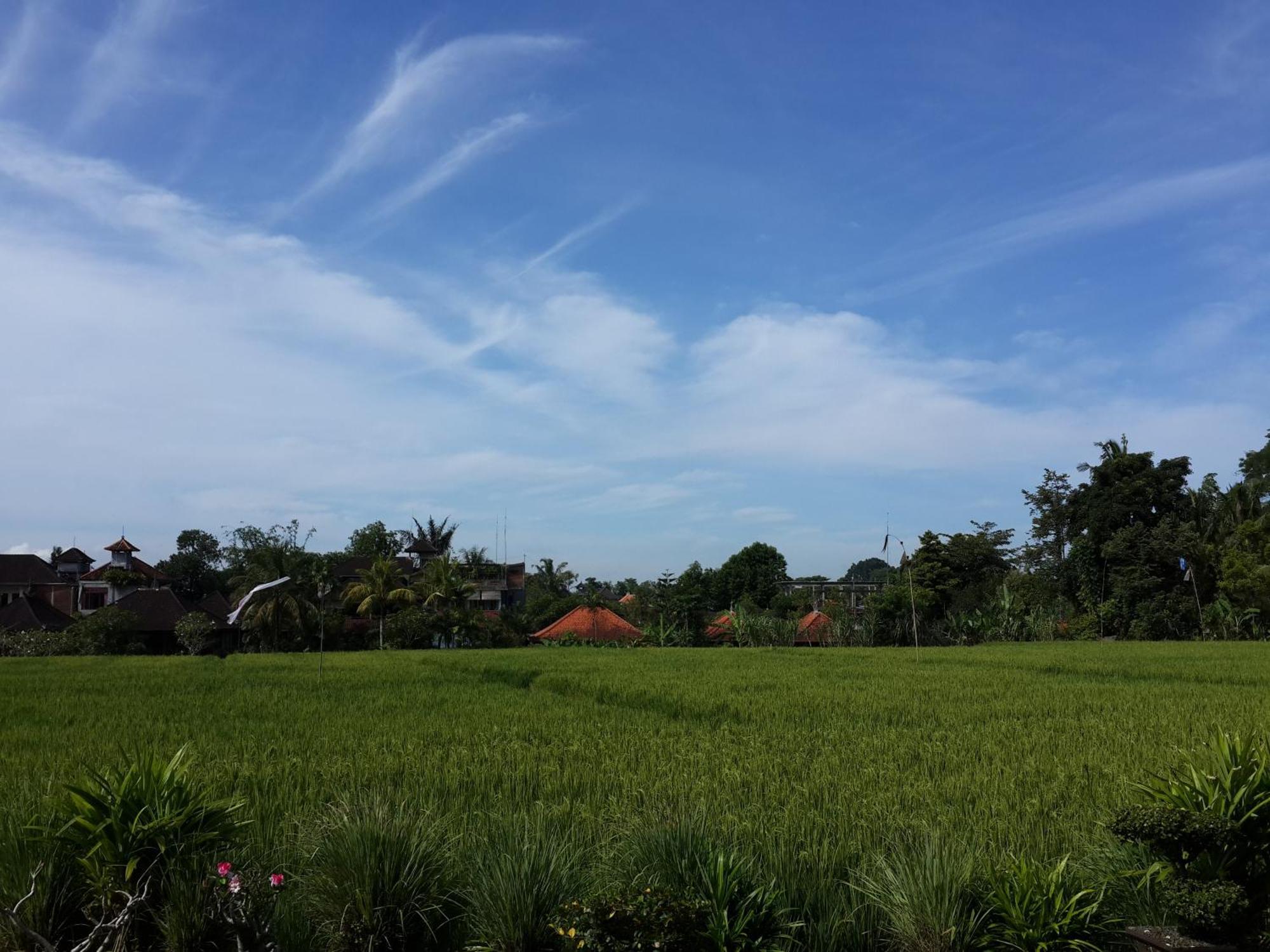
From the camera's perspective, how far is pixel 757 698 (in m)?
13.1

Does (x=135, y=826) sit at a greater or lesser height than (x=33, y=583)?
lesser

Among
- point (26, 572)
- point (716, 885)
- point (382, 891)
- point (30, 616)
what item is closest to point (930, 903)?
point (716, 885)

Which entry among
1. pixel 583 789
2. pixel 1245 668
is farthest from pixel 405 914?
pixel 1245 668

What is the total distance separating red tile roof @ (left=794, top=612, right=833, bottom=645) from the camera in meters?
37.2

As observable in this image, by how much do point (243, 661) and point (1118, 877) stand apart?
24477 mm

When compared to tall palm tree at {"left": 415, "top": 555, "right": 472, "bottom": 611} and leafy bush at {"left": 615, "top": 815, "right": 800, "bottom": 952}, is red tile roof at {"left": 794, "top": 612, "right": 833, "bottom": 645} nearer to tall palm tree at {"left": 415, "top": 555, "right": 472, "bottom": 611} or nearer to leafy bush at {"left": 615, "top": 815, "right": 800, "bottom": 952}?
tall palm tree at {"left": 415, "top": 555, "right": 472, "bottom": 611}

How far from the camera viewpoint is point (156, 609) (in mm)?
38625

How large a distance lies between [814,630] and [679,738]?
3098 cm

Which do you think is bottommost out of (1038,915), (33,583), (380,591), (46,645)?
(46,645)

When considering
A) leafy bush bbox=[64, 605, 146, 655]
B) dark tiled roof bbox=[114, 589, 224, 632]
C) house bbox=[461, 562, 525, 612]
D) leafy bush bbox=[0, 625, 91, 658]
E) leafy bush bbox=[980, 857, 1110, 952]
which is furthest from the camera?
house bbox=[461, 562, 525, 612]

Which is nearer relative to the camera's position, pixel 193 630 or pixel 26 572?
pixel 193 630

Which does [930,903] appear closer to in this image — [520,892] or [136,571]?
[520,892]

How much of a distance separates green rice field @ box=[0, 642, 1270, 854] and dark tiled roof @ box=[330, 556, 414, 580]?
28167 mm

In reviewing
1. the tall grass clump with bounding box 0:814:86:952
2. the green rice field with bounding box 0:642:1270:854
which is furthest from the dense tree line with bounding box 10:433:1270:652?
the tall grass clump with bounding box 0:814:86:952
